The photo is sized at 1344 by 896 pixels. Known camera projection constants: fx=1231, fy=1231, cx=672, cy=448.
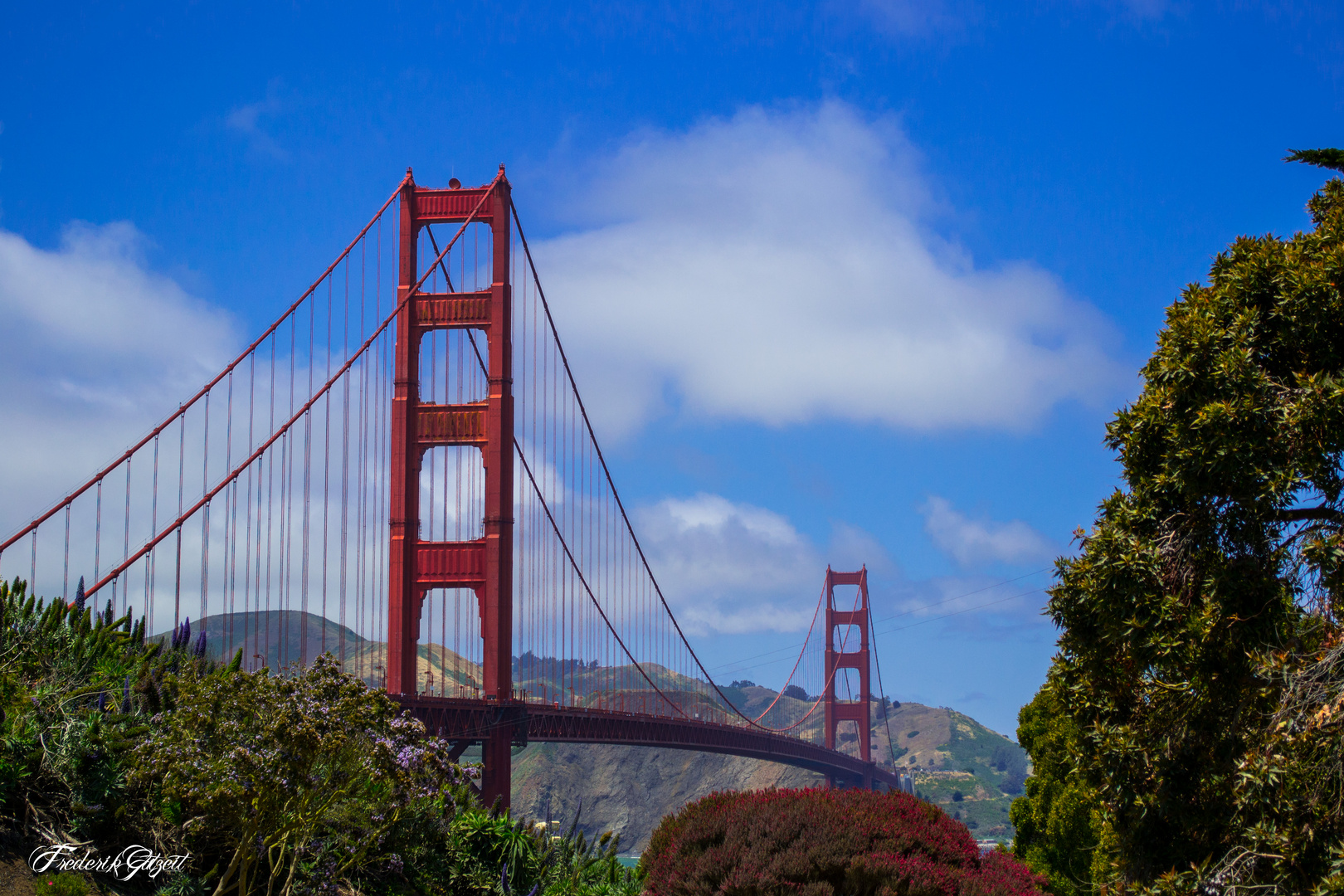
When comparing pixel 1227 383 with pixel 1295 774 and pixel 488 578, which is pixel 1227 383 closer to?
pixel 1295 774

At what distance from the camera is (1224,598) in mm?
11539

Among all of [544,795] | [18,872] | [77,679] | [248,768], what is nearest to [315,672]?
[248,768]

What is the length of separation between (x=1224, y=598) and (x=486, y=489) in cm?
3547

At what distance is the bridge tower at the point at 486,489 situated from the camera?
43.2 metres

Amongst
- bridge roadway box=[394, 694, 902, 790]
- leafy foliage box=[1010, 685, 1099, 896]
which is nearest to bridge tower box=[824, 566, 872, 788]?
bridge roadway box=[394, 694, 902, 790]

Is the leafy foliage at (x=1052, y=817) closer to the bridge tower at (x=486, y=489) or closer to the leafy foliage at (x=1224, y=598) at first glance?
the leafy foliage at (x=1224, y=598)

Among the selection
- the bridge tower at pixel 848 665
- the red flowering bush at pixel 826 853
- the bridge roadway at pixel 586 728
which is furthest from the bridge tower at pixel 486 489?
the bridge tower at pixel 848 665

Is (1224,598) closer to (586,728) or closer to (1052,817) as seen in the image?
(1052,817)

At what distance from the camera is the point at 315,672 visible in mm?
16094

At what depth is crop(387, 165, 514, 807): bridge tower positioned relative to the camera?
43.2 m

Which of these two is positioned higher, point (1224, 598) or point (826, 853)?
point (1224, 598)

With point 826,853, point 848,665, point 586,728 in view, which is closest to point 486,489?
point 586,728

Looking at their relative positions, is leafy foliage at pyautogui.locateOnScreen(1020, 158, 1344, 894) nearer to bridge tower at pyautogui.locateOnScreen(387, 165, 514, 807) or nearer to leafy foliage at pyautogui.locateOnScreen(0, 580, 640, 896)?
leafy foliage at pyautogui.locateOnScreen(0, 580, 640, 896)

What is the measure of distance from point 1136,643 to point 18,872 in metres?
13.6
